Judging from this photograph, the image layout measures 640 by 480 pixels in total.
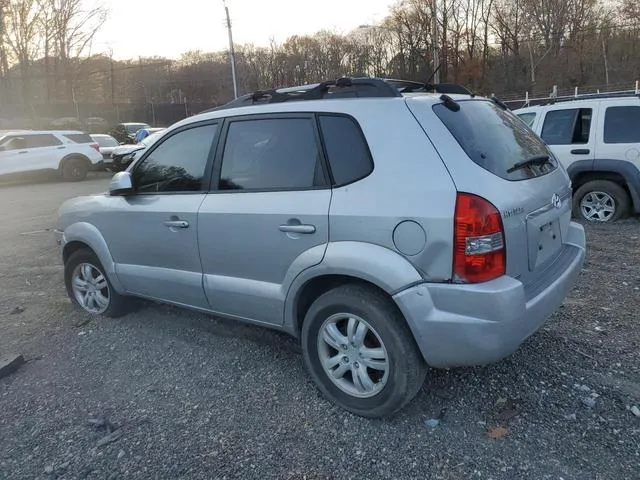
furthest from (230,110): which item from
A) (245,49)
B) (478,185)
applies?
(245,49)

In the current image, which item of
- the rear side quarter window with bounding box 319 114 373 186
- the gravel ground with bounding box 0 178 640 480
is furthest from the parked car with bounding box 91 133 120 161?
the rear side quarter window with bounding box 319 114 373 186

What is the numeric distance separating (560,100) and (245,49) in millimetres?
51419

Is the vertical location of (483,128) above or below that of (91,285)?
above

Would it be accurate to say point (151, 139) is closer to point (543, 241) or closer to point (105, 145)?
point (105, 145)

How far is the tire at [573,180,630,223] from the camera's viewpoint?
7.38 meters

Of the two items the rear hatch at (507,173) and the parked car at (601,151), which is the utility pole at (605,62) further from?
the rear hatch at (507,173)

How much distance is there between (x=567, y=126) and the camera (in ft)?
25.5

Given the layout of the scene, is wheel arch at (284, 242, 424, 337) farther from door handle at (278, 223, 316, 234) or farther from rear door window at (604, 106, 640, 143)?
rear door window at (604, 106, 640, 143)

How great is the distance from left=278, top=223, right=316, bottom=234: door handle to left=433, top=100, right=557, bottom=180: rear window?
901 millimetres

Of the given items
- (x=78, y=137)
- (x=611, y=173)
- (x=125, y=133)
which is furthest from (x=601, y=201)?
(x=125, y=133)

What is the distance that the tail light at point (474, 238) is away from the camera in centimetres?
254

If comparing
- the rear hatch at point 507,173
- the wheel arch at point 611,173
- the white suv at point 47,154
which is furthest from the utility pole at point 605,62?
the rear hatch at point 507,173

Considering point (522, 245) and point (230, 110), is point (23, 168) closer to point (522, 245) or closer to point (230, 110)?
point (230, 110)

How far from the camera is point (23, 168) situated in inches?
637
